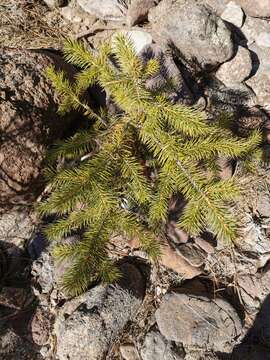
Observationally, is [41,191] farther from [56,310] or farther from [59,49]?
[59,49]

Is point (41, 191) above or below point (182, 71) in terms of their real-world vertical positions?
below

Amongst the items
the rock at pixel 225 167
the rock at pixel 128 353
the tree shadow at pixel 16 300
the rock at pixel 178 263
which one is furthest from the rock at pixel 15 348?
the rock at pixel 225 167

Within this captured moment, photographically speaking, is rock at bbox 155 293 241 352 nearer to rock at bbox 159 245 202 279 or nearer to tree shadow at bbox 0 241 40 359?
rock at bbox 159 245 202 279

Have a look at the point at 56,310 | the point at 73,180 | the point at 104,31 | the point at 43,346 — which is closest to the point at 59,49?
A: the point at 104,31

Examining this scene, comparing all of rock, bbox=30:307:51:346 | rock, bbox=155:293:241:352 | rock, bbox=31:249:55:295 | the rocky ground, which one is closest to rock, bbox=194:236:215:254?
the rocky ground

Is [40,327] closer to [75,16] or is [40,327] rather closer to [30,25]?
[30,25]

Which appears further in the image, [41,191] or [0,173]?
[41,191]
